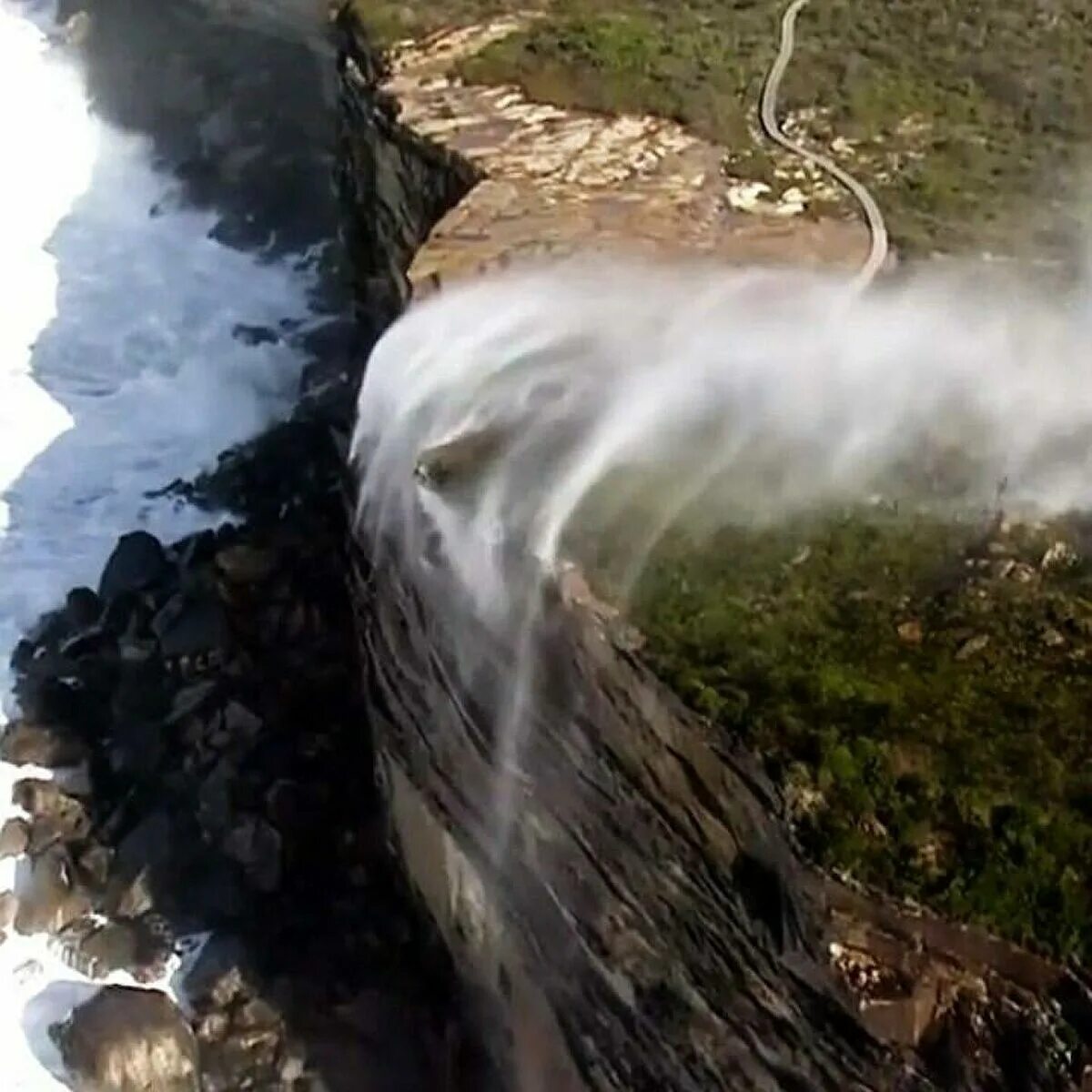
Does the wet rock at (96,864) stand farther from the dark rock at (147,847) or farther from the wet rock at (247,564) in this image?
the wet rock at (247,564)

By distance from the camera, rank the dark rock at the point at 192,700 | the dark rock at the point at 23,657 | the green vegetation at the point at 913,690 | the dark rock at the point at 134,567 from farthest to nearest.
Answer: the dark rock at the point at 134,567 → the dark rock at the point at 23,657 → the dark rock at the point at 192,700 → the green vegetation at the point at 913,690

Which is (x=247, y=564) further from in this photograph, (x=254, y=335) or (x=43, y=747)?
(x=254, y=335)

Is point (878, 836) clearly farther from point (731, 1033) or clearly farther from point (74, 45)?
point (74, 45)

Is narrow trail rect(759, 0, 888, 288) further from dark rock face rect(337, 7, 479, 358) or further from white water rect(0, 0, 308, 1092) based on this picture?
white water rect(0, 0, 308, 1092)

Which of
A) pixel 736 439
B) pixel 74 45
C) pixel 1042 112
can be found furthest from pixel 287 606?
pixel 74 45

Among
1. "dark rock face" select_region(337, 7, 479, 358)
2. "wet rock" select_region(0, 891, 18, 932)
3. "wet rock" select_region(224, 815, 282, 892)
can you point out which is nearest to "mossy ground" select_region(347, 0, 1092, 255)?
"dark rock face" select_region(337, 7, 479, 358)

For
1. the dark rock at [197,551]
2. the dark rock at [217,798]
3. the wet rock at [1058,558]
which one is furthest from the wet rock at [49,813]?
the wet rock at [1058,558]
